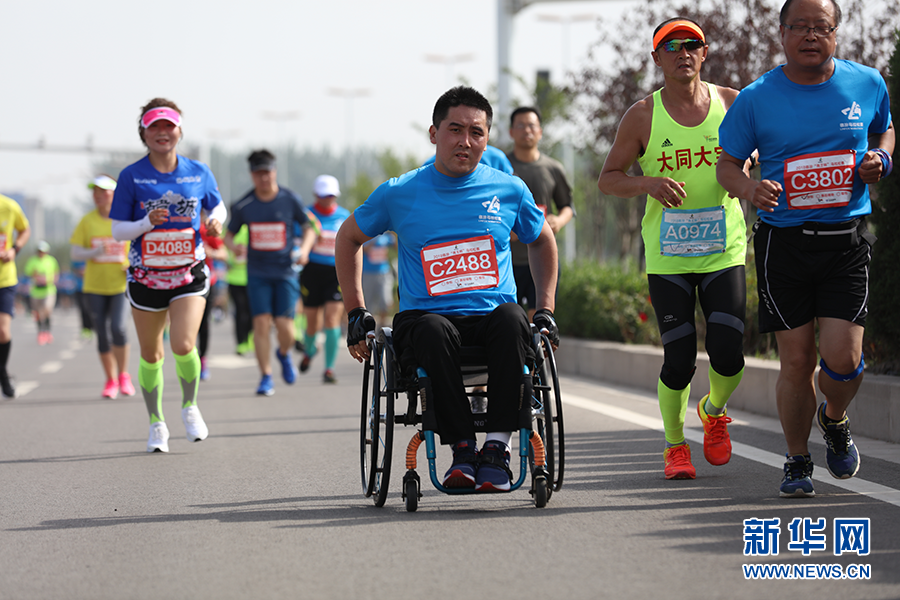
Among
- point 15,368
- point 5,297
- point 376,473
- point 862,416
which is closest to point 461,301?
point 376,473

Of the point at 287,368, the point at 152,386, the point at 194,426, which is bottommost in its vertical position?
the point at 287,368

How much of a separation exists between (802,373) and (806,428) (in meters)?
0.25

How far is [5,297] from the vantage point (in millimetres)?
12555

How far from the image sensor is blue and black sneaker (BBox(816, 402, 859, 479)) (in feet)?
18.9

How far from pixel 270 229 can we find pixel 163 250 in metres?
4.39

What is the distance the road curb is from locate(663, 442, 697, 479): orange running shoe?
1.64 metres

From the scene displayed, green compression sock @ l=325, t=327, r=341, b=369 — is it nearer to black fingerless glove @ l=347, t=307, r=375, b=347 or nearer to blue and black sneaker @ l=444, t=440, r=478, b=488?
black fingerless glove @ l=347, t=307, r=375, b=347

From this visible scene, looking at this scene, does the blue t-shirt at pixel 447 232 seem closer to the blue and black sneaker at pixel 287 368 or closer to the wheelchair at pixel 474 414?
the wheelchair at pixel 474 414

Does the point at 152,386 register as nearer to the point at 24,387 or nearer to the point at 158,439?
the point at 158,439

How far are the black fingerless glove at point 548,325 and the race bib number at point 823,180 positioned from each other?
1.19m

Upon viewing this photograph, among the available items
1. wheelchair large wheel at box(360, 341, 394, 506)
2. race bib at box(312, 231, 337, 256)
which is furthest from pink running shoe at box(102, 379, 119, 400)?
wheelchair large wheel at box(360, 341, 394, 506)

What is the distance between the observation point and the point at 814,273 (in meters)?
5.66

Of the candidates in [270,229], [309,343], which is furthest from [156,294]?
[309,343]

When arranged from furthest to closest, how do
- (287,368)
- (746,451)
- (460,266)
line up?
(287,368), (746,451), (460,266)
